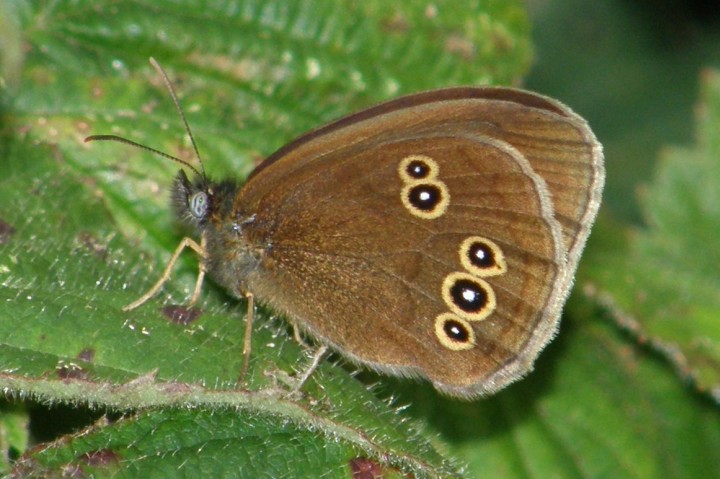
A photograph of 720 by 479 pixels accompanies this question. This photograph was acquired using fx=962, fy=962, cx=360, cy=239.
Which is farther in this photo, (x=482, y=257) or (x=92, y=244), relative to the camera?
(x=92, y=244)

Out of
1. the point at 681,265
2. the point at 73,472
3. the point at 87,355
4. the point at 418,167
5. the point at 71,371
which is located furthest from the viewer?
the point at 681,265

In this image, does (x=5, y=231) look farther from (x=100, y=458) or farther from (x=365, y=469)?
(x=365, y=469)

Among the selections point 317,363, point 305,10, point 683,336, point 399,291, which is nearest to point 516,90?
point 399,291

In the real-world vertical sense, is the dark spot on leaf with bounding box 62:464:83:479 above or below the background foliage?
below

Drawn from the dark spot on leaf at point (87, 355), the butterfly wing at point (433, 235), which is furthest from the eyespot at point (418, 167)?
the dark spot on leaf at point (87, 355)

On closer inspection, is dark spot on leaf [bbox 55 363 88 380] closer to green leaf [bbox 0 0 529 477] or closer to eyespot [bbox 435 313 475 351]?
green leaf [bbox 0 0 529 477]

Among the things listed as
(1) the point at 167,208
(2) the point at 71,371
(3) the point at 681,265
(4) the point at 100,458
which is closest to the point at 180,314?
(2) the point at 71,371

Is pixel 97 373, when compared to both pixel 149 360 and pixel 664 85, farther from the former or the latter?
pixel 664 85

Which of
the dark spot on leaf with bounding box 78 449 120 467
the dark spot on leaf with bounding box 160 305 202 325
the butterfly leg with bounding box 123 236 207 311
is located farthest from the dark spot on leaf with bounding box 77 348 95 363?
the butterfly leg with bounding box 123 236 207 311
